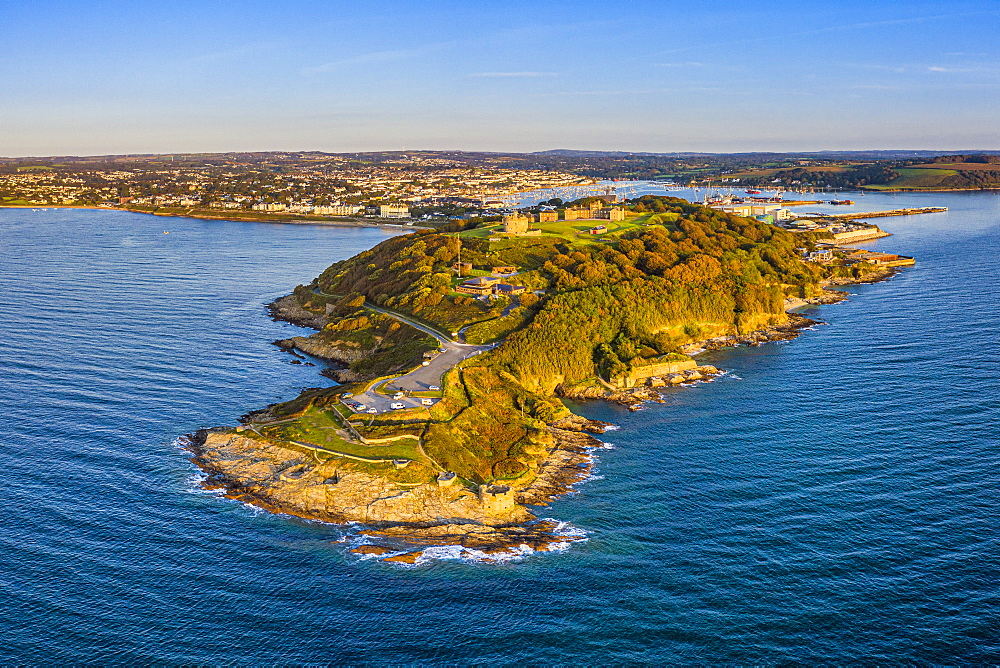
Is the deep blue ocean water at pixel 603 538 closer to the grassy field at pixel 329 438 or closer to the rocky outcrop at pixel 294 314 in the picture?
the grassy field at pixel 329 438

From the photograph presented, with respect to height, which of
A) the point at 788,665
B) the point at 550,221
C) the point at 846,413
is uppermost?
the point at 550,221

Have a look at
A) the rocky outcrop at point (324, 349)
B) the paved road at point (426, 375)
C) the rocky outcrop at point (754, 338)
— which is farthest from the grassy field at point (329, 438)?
the rocky outcrop at point (754, 338)

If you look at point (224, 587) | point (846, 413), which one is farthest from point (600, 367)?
point (224, 587)

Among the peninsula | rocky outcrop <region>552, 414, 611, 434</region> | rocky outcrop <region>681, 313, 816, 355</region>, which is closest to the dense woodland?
the peninsula

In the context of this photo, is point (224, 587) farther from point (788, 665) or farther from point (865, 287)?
point (865, 287)

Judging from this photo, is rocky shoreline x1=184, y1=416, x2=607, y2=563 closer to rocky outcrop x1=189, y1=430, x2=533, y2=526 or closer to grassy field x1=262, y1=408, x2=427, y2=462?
rocky outcrop x1=189, y1=430, x2=533, y2=526

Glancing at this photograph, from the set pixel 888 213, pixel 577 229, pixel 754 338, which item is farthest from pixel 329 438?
pixel 888 213
